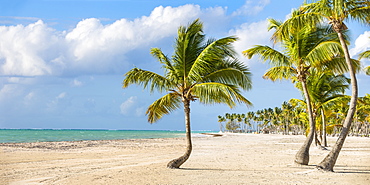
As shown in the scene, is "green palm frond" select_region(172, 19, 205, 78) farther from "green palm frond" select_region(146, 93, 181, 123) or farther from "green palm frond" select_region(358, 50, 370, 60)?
"green palm frond" select_region(358, 50, 370, 60)

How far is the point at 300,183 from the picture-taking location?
29.4 feet

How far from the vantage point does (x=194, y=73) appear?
11461 mm

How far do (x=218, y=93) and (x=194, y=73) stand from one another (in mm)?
1097

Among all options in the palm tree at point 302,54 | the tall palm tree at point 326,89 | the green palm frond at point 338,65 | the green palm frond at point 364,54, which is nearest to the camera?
the palm tree at point 302,54

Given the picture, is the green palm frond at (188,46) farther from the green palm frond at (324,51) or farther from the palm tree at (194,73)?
the green palm frond at (324,51)

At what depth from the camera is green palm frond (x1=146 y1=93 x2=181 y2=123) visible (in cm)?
1213

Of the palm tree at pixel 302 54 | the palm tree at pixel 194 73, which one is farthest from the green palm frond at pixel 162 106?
the palm tree at pixel 302 54

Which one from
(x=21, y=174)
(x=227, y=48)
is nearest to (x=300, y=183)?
(x=227, y=48)

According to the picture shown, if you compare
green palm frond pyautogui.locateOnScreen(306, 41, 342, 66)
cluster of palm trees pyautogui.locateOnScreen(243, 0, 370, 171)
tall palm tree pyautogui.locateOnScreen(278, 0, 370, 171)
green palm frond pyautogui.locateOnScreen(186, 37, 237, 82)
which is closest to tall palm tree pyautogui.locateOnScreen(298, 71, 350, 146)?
cluster of palm trees pyautogui.locateOnScreen(243, 0, 370, 171)

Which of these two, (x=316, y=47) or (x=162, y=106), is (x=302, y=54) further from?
(x=162, y=106)

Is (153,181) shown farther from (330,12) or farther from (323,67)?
(323,67)

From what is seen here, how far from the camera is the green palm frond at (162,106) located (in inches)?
477

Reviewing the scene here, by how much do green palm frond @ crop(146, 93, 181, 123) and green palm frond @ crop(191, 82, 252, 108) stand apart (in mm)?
1087

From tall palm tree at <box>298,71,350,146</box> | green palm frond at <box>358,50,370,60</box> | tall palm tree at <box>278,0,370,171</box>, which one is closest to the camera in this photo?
tall palm tree at <box>278,0,370,171</box>
